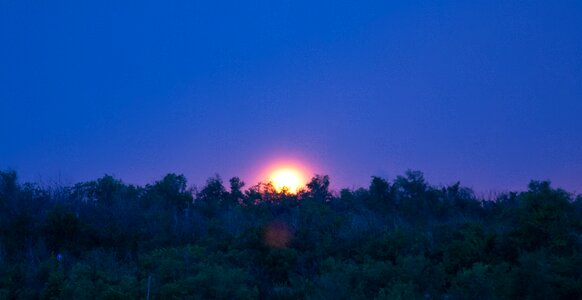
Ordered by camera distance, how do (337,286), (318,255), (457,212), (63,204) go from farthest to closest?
(457,212) → (63,204) → (318,255) → (337,286)

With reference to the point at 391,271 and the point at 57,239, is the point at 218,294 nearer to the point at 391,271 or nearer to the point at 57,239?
the point at 391,271

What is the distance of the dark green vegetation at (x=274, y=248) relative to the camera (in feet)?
61.9

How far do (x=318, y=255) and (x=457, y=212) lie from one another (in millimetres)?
14054

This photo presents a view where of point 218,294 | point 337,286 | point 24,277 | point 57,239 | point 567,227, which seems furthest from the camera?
point 57,239

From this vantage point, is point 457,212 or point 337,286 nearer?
point 337,286

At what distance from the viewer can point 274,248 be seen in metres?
26.2

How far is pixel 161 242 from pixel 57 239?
4354mm

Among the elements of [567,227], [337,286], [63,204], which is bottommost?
[337,286]

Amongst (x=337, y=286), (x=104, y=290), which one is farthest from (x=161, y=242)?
(x=337, y=286)

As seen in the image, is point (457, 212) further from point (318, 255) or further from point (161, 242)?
point (161, 242)

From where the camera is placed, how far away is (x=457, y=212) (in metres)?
38.2

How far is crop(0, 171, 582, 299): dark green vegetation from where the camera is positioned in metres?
18.9

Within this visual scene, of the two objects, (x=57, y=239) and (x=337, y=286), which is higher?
(x=57, y=239)

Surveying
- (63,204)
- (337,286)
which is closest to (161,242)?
(63,204)
